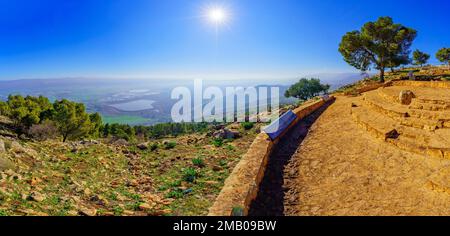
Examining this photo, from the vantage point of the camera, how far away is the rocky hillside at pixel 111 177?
561 cm

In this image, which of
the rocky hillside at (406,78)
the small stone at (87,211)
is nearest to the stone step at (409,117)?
the rocky hillside at (406,78)

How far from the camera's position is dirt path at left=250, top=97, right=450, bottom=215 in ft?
19.4

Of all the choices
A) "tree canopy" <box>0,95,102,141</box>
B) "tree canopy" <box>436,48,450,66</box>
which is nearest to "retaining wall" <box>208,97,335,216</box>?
"tree canopy" <box>0,95,102,141</box>

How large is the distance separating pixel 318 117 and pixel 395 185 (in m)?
7.25

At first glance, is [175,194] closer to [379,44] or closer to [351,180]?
[351,180]

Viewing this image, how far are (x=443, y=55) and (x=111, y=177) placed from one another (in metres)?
50.2

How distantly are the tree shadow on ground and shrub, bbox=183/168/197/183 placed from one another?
1.95 metres

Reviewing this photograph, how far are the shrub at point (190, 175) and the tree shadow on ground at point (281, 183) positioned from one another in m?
1.95

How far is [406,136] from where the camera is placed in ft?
28.8

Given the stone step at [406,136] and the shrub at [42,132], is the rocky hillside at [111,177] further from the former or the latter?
the shrub at [42,132]
